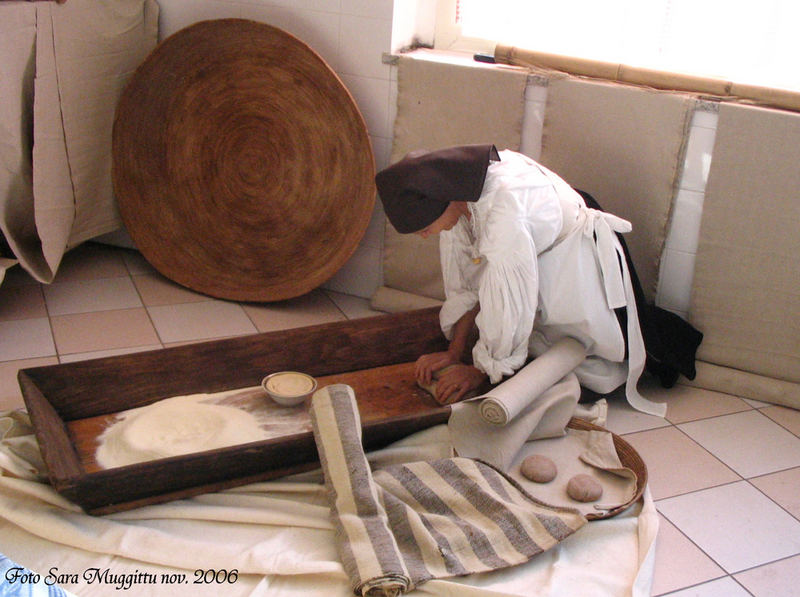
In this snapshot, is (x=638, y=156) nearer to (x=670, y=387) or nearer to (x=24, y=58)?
(x=670, y=387)

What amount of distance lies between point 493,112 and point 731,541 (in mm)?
1494

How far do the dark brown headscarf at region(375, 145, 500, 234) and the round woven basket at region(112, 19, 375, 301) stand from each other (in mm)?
742

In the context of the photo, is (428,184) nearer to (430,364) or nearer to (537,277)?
(537,277)

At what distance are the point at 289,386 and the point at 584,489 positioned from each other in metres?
0.82

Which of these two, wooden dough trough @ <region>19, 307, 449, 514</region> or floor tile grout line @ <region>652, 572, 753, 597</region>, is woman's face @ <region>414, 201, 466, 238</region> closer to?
wooden dough trough @ <region>19, 307, 449, 514</region>

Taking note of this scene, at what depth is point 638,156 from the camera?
2.70m

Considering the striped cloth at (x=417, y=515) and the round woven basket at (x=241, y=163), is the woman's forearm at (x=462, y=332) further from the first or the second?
the round woven basket at (x=241, y=163)

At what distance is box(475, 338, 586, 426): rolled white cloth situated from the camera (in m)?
2.11

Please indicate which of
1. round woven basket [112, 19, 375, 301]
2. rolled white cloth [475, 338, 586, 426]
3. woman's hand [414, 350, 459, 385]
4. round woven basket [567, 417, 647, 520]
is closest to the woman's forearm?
woman's hand [414, 350, 459, 385]

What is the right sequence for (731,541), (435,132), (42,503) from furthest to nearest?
(435,132) → (731,541) → (42,503)

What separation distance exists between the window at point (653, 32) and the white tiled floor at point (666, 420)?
40.4 inches

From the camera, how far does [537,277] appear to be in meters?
2.30

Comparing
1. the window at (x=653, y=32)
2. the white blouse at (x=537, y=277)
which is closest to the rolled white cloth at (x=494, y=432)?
the white blouse at (x=537, y=277)

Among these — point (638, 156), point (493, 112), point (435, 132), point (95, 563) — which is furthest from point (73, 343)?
point (638, 156)
